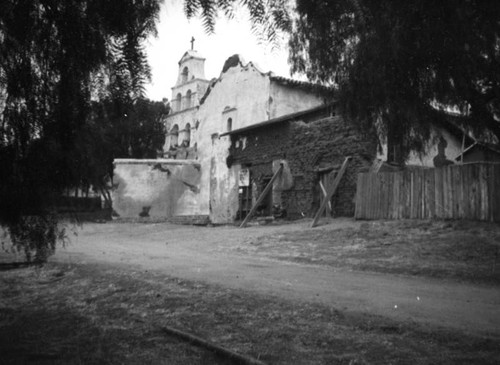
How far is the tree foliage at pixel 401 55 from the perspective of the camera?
2658 millimetres

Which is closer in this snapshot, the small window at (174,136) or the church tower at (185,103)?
the church tower at (185,103)

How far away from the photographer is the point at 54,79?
343cm

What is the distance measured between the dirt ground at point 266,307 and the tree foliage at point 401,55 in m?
2.07

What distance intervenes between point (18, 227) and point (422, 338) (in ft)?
11.3

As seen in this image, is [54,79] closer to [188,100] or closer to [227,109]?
[227,109]

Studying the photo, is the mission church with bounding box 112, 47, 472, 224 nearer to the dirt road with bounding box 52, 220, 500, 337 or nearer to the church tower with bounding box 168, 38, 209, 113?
the church tower with bounding box 168, 38, 209, 113

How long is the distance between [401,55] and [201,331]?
2.85 m

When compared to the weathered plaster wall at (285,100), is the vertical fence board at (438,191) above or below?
below

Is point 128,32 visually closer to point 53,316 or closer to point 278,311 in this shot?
point 278,311

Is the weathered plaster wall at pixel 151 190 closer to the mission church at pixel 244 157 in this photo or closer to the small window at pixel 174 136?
the mission church at pixel 244 157

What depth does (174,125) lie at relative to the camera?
1533 inches

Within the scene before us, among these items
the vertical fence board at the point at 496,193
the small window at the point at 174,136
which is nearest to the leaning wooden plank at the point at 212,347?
the vertical fence board at the point at 496,193

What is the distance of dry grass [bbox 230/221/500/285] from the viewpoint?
9039 mm

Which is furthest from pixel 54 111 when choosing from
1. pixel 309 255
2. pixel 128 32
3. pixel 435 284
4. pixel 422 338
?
pixel 309 255
